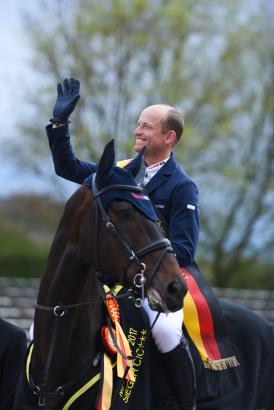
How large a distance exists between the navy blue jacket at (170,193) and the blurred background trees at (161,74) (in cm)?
1552

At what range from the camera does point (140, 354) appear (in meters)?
4.94

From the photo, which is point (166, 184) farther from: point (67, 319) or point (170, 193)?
point (67, 319)

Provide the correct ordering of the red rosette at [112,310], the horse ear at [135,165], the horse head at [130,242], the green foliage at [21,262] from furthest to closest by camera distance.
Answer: the green foliage at [21,262]
the red rosette at [112,310]
the horse ear at [135,165]
the horse head at [130,242]

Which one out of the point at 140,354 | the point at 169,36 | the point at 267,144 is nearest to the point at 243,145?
the point at 267,144

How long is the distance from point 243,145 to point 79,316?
2120cm

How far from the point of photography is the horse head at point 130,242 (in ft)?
13.5

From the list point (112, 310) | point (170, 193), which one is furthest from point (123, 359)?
point (170, 193)

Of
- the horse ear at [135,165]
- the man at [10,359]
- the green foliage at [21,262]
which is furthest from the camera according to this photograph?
the green foliage at [21,262]

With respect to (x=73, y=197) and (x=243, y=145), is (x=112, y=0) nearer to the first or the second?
(x=243, y=145)

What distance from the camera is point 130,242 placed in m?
4.23

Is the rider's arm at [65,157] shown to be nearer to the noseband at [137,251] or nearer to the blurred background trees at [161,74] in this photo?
the noseband at [137,251]

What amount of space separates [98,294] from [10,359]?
1.19m

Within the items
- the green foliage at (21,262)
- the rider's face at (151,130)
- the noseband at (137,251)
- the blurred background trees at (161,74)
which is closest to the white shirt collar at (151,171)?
the rider's face at (151,130)

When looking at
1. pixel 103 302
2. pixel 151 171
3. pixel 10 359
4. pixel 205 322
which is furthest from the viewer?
pixel 10 359
